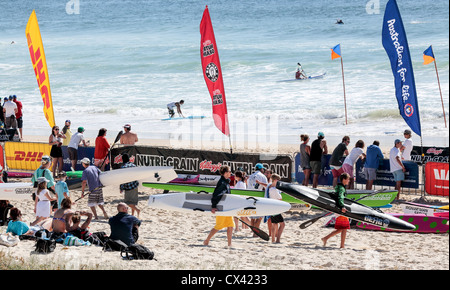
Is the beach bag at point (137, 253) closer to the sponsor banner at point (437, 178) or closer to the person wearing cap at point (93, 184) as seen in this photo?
the person wearing cap at point (93, 184)

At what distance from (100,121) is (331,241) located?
23783 mm

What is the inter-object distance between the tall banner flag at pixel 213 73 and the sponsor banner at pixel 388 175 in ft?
10.4

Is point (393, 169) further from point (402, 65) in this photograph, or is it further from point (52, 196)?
point (52, 196)

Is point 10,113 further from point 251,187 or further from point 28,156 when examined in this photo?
point 251,187

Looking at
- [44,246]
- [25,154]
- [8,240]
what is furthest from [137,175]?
[25,154]

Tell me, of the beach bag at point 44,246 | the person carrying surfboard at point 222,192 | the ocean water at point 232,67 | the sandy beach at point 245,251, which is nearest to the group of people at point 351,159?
the sandy beach at point 245,251

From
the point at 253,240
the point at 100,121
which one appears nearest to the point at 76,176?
the point at 253,240

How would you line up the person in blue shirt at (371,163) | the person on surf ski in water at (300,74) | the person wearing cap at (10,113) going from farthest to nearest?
1. the person on surf ski in water at (300,74)
2. the person wearing cap at (10,113)
3. the person in blue shirt at (371,163)

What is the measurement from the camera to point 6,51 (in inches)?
2276

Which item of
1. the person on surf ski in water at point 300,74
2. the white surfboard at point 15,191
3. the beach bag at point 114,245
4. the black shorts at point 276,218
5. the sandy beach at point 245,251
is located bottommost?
the sandy beach at point 245,251

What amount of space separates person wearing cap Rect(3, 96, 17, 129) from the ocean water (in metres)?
5.40

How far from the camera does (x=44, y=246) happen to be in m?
8.75

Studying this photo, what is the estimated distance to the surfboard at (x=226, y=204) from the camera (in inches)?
391

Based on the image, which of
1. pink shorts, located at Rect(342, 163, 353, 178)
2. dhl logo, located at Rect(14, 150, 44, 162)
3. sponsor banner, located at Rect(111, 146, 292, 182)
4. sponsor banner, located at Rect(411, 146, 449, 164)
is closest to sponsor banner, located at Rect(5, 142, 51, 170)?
dhl logo, located at Rect(14, 150, 44, 162)
